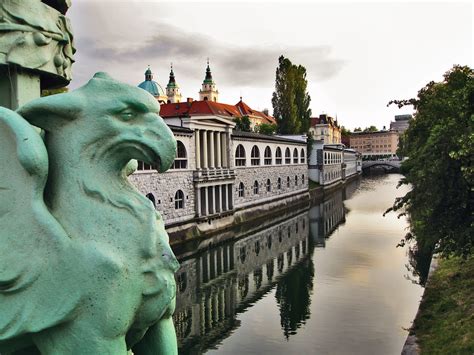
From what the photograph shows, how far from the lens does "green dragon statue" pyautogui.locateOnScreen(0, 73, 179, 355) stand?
2.10m

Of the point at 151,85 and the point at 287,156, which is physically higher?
the point at 151,85

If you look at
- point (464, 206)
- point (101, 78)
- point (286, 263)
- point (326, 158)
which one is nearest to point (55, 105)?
point (101, 78)

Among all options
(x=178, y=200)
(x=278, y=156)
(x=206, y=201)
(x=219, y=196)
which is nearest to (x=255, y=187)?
(x=219, y=196)

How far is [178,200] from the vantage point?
88.8 feet

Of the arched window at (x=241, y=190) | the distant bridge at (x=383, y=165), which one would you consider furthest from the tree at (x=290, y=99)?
the distant bridge at (x=383, y=165)

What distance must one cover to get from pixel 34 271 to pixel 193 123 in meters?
26.8

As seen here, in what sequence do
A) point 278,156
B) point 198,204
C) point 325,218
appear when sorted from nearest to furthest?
point 198,204 < point 325,218 < point 278,156

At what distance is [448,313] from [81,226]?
41.4ft

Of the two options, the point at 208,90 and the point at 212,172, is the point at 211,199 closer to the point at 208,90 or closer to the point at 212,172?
the point at 212,172

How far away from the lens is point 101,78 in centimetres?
230

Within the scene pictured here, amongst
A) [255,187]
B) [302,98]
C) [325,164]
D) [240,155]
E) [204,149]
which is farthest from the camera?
[325,164]

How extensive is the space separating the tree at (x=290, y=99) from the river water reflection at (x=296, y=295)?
2514 centimetres

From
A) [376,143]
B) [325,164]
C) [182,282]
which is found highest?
[376,143]

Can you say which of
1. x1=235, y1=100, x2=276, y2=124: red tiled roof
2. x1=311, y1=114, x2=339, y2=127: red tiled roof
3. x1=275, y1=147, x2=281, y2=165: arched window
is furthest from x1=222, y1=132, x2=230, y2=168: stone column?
x1=311, y1=114, x2=339, y2=127: red tiled roof
